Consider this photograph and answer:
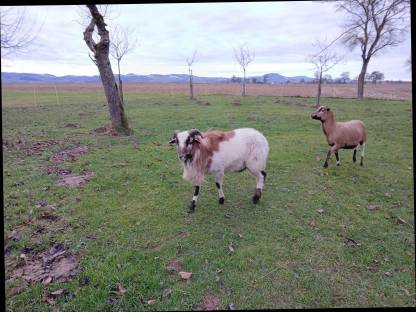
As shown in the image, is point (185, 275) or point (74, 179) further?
point (74, 179)

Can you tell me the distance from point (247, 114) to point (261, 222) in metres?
13.7

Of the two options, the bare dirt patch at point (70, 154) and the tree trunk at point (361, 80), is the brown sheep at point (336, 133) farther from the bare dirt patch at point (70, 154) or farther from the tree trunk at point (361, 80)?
the tree trunk at point (361, 80)

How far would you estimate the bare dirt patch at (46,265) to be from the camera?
162 inches

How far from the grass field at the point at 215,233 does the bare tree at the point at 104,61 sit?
11.0ft

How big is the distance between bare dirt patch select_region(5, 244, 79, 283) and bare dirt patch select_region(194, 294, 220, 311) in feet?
6.66

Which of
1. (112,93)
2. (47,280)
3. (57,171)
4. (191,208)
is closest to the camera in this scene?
(47,280)

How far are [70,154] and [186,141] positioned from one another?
658 centimetres

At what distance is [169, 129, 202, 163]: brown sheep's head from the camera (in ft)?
18.0

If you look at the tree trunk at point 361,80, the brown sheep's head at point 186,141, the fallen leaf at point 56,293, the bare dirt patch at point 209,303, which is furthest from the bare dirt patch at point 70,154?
the tree trunk at point 361,80

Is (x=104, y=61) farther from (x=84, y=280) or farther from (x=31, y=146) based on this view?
(x=84, y=280)

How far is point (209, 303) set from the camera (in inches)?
144

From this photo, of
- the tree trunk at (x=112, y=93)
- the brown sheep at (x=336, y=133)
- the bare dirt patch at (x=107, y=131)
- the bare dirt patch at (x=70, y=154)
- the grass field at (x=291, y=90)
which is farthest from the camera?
the grass field at (x=291, y=90)

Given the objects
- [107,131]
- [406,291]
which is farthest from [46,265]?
[107,131]

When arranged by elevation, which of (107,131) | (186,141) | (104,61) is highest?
(104,61)
